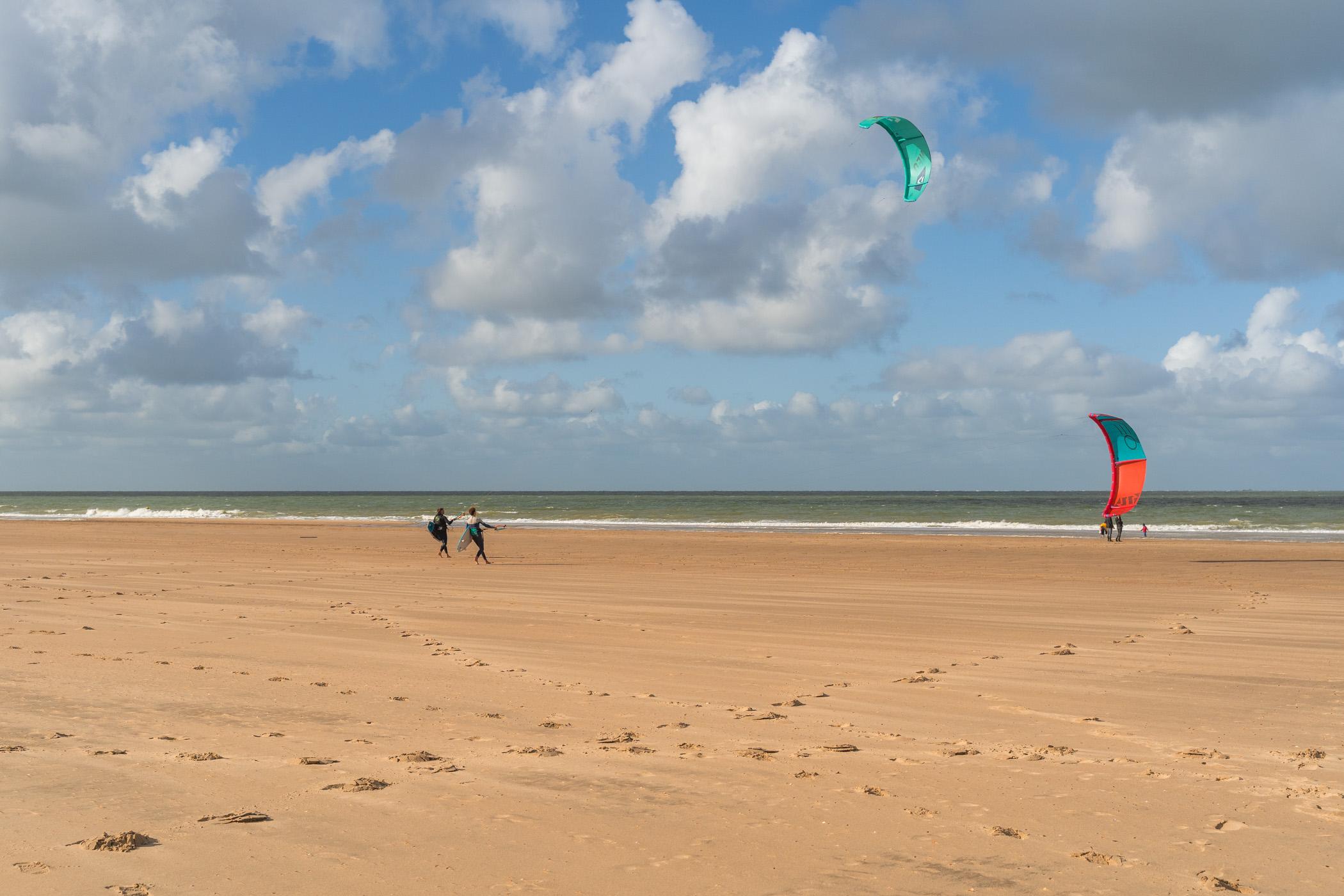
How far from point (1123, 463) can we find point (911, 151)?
436 inches

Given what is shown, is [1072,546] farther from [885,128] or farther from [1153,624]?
[1153,624]

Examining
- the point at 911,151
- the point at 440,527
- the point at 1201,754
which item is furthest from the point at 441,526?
the point at 1201,754

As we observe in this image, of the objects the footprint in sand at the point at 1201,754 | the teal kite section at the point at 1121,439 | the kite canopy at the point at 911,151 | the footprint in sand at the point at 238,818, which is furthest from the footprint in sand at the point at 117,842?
the teal kite section at the point at 1121,439

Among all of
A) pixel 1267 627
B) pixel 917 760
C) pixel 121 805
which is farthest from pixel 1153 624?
pixel 121 805

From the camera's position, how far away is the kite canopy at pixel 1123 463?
81.8ft

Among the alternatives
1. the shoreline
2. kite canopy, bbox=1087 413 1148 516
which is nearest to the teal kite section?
kite canopy, bbox=1087 413 1148 516

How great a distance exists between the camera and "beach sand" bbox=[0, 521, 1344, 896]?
156 inches

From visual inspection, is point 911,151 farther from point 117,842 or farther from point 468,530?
point 117,842

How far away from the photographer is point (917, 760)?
5574 millimetres

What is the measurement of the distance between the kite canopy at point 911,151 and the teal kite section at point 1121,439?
921 centimetres

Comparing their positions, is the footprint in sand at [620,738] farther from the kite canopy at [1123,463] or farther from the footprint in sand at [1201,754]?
the kite canopy at [1123,463]

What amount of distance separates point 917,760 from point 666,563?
16.9 meters

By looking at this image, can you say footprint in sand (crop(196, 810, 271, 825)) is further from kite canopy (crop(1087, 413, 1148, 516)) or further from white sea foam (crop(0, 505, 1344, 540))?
white sea foam (crop(0, 505, 1344, 540))

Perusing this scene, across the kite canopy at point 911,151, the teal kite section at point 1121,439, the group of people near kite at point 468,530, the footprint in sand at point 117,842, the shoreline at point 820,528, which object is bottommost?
the shoreline at point 820,528
